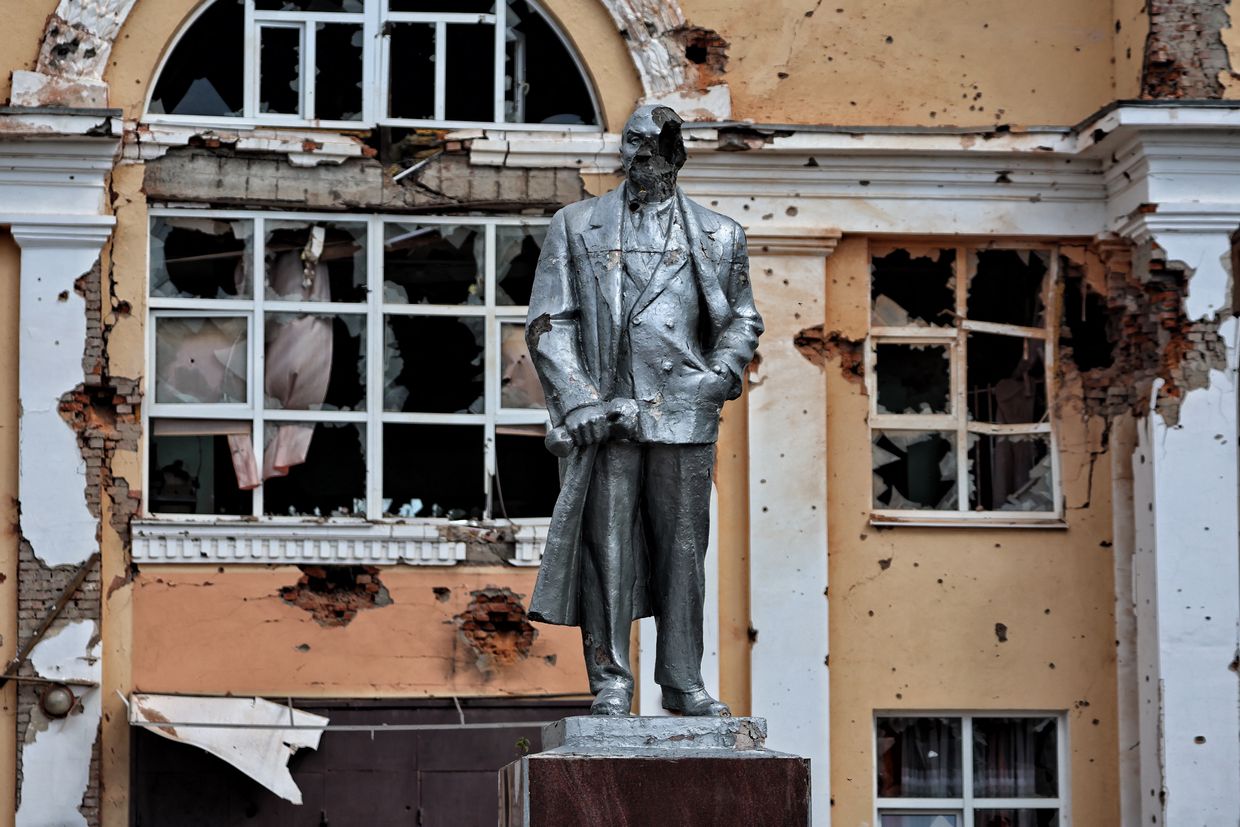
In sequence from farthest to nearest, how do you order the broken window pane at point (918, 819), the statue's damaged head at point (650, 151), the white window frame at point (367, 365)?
the broken window pane at point (918, 819) < the white window frame at point (367, 365) < the statue's damaged head at point (650, 151)

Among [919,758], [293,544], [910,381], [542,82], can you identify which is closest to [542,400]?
[293,544]

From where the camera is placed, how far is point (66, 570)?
13.2 metres

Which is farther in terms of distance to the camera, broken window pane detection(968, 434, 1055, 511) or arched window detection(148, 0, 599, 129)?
broken window pane detection(968, 434, 1055, 511)

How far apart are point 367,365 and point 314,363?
0.31 metres

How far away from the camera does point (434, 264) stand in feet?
45.3

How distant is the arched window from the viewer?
13.9 metres

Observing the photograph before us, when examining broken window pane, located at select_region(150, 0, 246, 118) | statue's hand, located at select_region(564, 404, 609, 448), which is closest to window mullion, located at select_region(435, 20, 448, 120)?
broken window pane, located at select_region(150, 0, 246, 118)

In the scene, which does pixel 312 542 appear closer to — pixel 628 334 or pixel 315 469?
pixel 315 469

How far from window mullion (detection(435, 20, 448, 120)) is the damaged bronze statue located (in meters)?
5.34

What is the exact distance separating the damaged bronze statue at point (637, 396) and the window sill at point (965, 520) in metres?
5.20

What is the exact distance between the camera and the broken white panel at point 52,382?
13250 mm

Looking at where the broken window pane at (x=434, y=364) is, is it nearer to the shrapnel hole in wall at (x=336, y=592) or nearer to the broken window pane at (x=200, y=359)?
the broken window pane at (x=200, y=359)

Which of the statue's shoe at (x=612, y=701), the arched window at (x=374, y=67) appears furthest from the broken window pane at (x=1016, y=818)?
the statue's shoe at (x=612, y=701)

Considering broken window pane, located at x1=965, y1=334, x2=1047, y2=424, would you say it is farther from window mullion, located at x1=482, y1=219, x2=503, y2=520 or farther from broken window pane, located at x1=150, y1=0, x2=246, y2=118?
broken window pane, located at x1=150, y1=0, x2=246, y2=118
